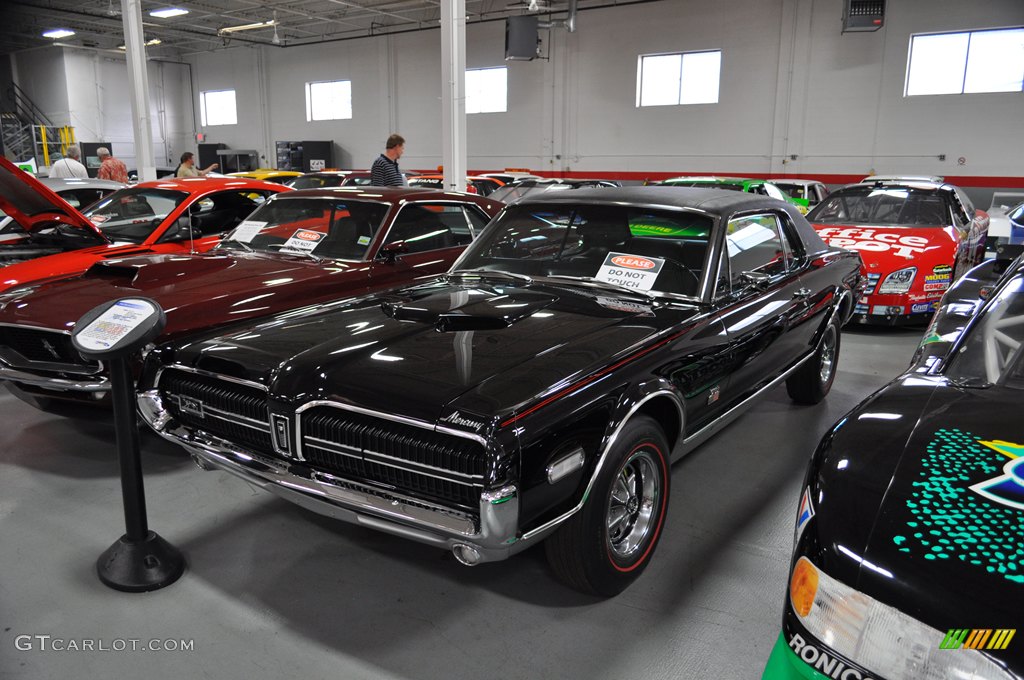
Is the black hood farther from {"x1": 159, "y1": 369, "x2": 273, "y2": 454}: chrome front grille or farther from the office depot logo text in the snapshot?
the office depot logo text

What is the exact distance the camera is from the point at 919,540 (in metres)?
1.48

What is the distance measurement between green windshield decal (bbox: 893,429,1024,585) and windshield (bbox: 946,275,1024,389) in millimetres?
489

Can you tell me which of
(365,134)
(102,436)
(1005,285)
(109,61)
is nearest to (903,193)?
(1005,285)

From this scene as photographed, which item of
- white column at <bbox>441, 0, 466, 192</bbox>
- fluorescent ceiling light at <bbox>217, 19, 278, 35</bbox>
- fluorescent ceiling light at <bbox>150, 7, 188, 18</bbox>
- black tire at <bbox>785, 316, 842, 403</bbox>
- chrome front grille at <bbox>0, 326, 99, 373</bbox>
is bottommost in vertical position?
black tire at <bbox>785, 316, 842, 403</bbox>

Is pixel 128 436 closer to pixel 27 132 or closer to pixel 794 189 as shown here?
pixel 794 189

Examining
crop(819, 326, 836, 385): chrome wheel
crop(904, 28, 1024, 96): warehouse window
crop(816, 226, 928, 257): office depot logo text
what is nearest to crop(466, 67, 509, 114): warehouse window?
crop(904, 28, 1024, 96): warehouse window

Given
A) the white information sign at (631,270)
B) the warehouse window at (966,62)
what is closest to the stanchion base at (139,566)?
the white information sign at (631,270)

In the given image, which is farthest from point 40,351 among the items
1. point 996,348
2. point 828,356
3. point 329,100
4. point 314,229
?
point 329,100

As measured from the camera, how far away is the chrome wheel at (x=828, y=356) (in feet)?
15.1

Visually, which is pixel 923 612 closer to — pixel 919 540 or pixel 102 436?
pixel 919 540

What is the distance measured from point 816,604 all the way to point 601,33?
18.0 meters

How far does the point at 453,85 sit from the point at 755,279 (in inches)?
208

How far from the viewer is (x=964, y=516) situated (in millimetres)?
1520

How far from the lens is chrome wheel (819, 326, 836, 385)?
4.61 metres
